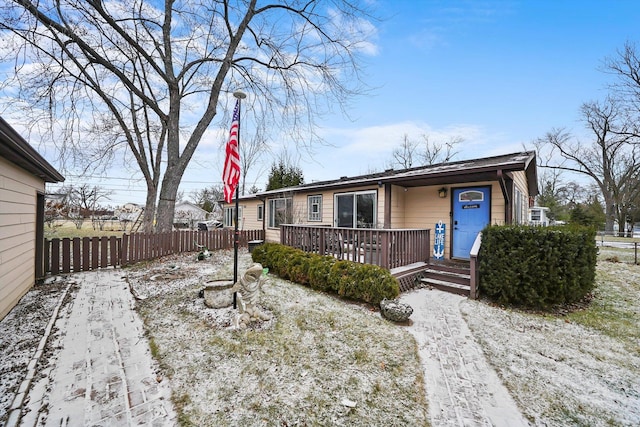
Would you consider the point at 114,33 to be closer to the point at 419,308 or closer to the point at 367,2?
the point at 367,2

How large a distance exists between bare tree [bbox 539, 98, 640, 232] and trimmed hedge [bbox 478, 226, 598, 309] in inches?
883

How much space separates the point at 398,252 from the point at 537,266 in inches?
92.4

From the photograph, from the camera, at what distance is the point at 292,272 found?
595 cm

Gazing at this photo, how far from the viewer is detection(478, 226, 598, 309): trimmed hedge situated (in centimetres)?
452

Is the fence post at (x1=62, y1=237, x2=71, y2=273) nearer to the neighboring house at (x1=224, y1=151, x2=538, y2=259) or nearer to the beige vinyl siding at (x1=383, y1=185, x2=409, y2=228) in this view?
the neighboring house at (x1=224, y1=151, x2=538, y2=259)

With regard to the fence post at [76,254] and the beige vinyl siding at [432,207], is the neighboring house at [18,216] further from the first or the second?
the beige vinyl siding at [432,207]

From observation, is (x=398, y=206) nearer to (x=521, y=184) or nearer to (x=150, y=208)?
(x=521, y=184)

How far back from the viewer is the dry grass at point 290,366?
208 centimetres

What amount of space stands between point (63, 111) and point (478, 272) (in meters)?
11.6

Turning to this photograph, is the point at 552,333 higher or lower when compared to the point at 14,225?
lower

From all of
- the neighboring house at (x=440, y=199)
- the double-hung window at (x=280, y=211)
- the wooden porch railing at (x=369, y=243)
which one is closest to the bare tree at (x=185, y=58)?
the neighboring house at (x=440, y=199)

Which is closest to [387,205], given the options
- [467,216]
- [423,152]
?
[467,216]

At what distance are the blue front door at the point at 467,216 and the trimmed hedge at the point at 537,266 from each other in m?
1.62

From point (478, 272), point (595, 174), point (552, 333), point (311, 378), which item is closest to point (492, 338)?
point (552, 333)
